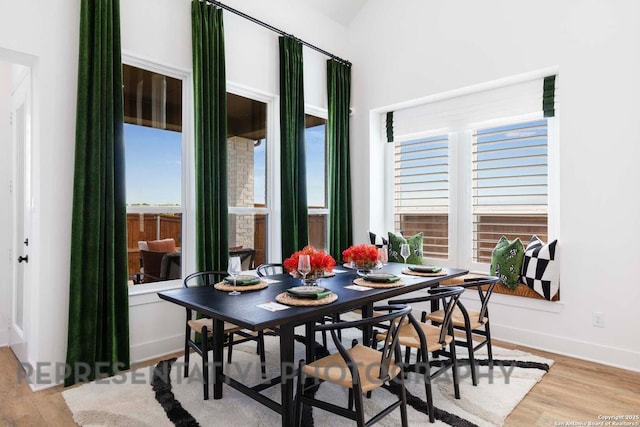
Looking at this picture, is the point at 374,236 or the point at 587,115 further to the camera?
the point at 374,236

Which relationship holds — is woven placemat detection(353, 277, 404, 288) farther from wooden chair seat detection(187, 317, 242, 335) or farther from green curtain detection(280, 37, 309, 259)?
green curtain detection(280, 37, 309, 259)

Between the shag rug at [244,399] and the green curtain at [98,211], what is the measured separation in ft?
0.83

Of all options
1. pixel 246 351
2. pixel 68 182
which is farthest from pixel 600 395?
pixel 68 182

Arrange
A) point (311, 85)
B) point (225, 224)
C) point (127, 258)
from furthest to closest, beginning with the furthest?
point (311, 85) < point (225, 224) < point (127, 258)

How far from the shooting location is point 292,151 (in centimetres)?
428

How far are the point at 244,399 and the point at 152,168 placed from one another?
201 centimetres

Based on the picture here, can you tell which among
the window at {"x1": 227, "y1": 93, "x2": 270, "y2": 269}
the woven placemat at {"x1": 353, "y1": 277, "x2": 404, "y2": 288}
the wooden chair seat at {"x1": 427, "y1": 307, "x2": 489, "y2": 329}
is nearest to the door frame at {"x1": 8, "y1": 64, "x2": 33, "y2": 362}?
the window at {"x1": 227, "y1": 93, "x2": 270, "y2": 269}

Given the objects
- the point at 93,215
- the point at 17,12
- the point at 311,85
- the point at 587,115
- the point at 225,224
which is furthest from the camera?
the point at 311,85

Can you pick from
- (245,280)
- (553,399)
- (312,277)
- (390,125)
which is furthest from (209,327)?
(390,125)

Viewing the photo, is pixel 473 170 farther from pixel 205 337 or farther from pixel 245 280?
pixel 205 337

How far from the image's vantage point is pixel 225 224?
3.66m

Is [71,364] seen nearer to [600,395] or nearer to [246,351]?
[246,351]

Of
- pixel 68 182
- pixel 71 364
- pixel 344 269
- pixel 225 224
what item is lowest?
pixel 71 364

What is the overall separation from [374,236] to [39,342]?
3272mm
